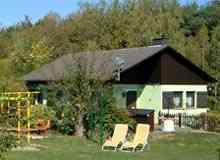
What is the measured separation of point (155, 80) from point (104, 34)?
22.7 m

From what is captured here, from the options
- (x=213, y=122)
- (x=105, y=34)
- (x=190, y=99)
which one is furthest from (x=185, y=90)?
(x=105, y=34)

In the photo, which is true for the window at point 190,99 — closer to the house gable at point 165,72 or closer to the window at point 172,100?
the window at point 172,100

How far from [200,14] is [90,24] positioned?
25.1 m

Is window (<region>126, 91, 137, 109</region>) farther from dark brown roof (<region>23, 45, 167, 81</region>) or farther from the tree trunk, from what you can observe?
the tree trunk

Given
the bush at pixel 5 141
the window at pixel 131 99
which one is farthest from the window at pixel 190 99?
the bush at pixel 5 141

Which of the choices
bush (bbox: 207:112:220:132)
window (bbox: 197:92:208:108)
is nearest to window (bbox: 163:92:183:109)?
window (bbox: 197:92:208:108)

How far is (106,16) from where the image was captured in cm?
6184

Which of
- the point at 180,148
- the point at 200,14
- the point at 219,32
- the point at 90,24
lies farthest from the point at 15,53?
the point at 200,14

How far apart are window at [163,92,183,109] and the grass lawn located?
12167 millimetres

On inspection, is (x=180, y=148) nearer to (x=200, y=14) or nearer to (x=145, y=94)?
(x=145, y=94)

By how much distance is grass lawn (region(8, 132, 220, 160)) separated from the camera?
1703 centimetres

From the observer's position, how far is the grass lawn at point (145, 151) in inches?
671

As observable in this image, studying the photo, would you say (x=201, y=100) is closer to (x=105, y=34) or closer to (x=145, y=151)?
(x=145, y=151)

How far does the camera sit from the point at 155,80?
125ft
